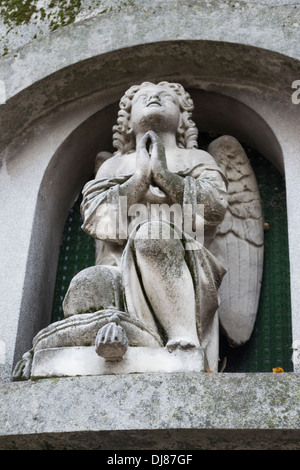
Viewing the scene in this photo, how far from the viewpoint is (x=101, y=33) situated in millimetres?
7113

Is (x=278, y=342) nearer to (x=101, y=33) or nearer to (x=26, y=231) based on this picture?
(x=26, y=231)

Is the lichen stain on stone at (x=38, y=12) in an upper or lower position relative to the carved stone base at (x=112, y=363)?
upper

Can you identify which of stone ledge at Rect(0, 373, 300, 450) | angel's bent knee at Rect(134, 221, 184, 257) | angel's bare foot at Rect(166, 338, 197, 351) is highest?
angel's bent knee at Rect(134, 221, 184, 257)

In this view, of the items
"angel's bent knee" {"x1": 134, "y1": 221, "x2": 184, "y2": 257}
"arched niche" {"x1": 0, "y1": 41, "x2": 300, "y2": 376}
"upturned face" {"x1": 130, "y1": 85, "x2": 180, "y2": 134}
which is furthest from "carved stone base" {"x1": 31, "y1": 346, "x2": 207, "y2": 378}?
"upturned face" {"x1": 130, "y1": 85, "x2": 180, "y2": 134}

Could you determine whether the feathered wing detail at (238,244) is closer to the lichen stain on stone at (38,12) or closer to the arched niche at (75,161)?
the arched niche at (75,161)

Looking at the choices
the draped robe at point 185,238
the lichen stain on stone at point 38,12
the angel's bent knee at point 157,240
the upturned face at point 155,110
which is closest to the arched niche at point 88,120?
the upturned face at point 155,110

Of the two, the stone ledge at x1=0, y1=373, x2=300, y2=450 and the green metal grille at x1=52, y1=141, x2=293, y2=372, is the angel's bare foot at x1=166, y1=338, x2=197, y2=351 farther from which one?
the green metal grille at x1=52, y1=141, x2=293, y2=372

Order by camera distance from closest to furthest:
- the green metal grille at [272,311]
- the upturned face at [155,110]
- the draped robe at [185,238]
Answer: the draped robe at [185,238]
the green metal grille at [272,311]
the upturned face at [155,110]

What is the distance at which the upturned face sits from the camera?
260 inches

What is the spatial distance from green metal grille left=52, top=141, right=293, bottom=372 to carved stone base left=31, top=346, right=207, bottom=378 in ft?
4.28

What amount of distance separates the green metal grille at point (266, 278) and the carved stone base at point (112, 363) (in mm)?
1305

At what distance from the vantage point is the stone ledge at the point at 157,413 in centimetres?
468

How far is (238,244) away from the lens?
6.69m

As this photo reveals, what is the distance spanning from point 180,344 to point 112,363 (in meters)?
0.41
